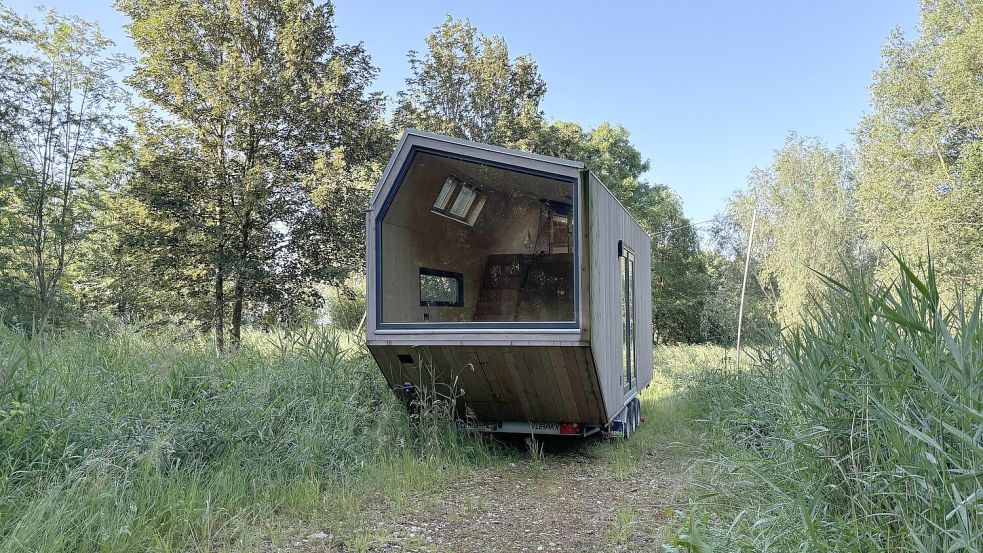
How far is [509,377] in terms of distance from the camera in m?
5.53

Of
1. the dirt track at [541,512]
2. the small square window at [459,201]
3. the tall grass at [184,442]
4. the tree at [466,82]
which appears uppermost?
the tree at [466,82]

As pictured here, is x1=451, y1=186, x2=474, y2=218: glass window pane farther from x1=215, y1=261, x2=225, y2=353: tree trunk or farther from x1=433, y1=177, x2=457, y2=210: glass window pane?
x1=215, y1=261, x2=225, y2=353: tree trunk

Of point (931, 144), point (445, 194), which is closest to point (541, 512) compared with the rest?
point (445, 194)

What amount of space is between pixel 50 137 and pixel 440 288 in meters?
9.75

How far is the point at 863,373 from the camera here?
269 centimetres

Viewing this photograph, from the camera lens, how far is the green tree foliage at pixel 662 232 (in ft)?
82.6

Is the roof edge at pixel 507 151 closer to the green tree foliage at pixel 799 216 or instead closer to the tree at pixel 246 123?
the tree at pixel 246 123

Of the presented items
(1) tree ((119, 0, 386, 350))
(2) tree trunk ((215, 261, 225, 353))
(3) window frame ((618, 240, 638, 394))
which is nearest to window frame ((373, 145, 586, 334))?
(3) window frame ((618, 240, 638, 394))

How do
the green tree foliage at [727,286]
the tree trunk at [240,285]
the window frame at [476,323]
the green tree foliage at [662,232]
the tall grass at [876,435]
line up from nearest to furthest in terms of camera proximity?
1. the tall grass at [876,435]
2. the window frame at [476,323]
3. the tree trunk at [240,285]
4. the green tree foliage at [662,232]
5. the green tree foliage at [727,286]

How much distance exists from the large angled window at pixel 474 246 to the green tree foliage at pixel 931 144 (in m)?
12.7

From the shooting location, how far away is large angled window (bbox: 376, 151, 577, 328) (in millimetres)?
5988

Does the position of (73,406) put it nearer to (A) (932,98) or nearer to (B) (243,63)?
(B) (243,63)

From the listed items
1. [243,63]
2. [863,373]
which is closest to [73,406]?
[863,373]

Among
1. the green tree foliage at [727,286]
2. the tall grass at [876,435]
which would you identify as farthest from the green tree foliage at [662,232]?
the tall grass at [876,435]
